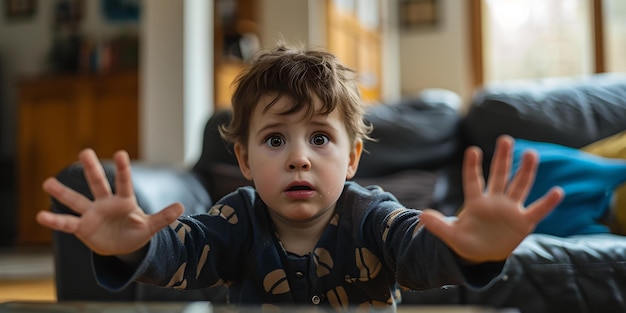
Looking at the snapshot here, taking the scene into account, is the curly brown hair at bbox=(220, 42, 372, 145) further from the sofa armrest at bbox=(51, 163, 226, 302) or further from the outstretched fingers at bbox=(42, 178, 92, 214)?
the sofa armrest at bbox=(51, 163, 226, 302)

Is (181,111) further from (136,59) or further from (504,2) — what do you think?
(504,2)

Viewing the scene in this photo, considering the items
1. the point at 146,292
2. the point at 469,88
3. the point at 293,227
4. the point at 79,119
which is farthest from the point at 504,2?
the point at 293,227

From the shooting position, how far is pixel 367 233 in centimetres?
90

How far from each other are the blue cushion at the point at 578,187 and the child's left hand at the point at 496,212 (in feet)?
4.19

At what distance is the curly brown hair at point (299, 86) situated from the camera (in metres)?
0.89

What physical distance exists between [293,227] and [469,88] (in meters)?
5.19

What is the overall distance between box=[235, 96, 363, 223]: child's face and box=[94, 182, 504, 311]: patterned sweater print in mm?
51

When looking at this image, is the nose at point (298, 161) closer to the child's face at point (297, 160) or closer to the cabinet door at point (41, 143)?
the child's face at point (297, 160)

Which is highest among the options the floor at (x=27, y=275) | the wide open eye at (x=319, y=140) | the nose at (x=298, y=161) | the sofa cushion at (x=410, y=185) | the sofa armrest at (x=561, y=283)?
the wide open eye at (x=319, y=140)

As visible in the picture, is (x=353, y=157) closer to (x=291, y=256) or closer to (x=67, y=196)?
(x=291, y=256)

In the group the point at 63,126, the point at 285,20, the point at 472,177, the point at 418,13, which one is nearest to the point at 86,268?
the point at 472,177

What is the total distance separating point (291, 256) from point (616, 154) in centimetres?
138

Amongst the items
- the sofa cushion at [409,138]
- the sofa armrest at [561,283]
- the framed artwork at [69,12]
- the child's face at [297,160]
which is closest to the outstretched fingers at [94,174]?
the child's face at [297,160]

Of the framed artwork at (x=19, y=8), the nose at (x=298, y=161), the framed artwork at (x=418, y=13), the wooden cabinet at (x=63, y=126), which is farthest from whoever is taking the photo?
the framed artwork at (x=418, y=13)
